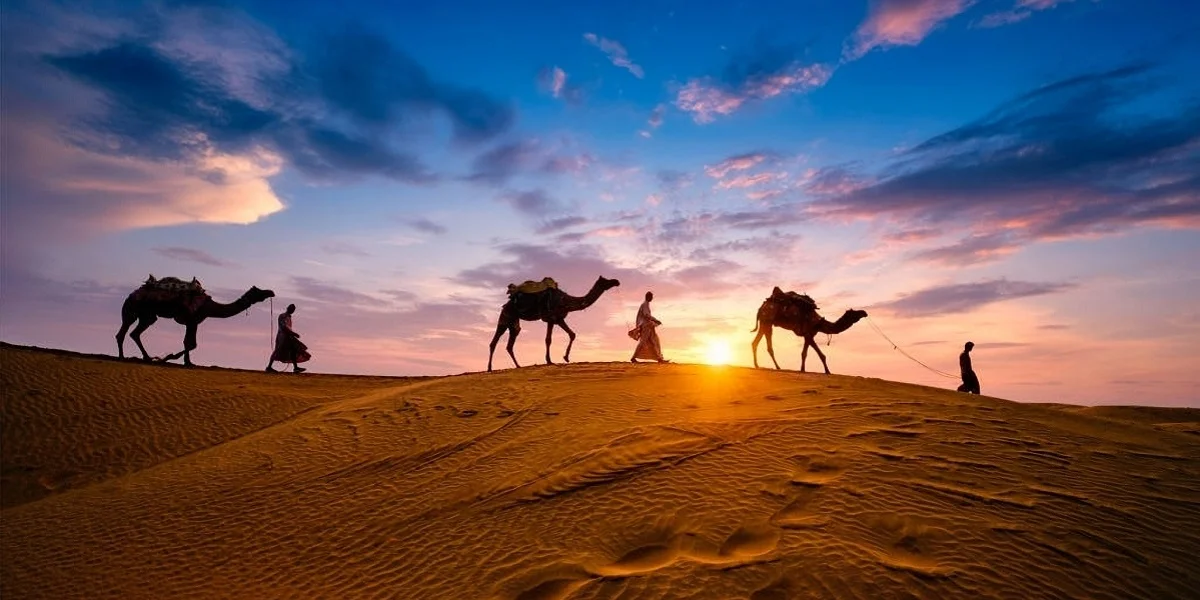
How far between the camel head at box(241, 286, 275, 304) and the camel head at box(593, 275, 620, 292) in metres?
12.0

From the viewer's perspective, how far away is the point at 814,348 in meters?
18.5

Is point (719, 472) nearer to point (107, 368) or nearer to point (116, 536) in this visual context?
point (116, 536)

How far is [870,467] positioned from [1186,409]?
62.4 ft

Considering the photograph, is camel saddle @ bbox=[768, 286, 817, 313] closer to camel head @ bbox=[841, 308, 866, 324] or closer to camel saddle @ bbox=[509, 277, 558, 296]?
camel head @ bbox=[841, 308, 866, 324]

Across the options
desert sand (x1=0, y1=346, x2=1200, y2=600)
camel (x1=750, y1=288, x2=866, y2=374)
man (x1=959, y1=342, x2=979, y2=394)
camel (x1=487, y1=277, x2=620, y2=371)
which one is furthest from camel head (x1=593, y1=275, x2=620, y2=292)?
man (x1=959, y1=342, x2=979, y2=394)

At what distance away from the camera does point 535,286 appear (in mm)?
17969

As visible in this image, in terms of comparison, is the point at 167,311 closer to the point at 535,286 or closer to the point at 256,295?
the point at 256,295

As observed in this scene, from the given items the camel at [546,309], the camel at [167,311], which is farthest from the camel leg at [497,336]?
the camel at [167,311]

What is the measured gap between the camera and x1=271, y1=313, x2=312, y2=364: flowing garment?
2056 centimetres

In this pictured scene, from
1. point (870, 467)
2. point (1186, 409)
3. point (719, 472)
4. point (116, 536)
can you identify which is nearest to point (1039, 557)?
point (870, 467)

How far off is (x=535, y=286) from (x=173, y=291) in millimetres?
12064

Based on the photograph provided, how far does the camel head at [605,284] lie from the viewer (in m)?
18.2

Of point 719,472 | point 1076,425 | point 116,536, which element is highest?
point 1076,425

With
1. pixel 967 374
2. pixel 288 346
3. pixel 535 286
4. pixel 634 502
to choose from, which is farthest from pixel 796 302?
pixel 288 346
